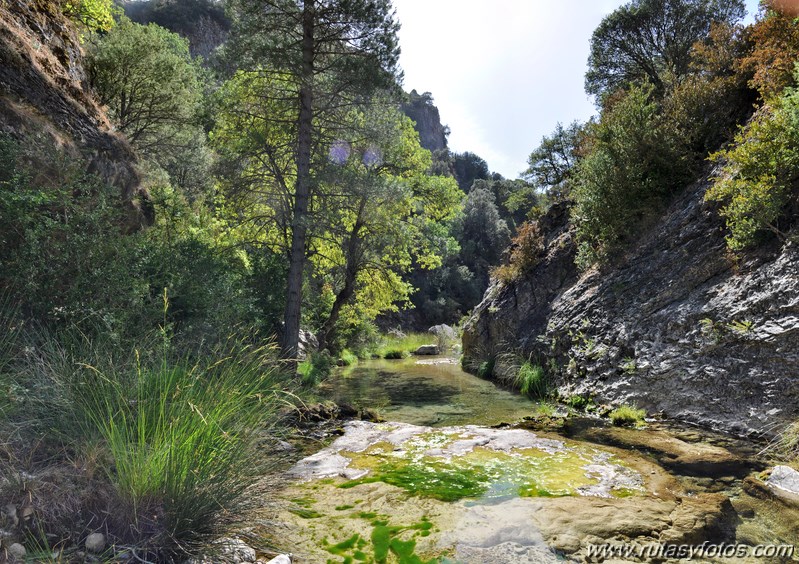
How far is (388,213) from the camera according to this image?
13.2 m

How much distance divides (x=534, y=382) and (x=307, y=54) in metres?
10.4

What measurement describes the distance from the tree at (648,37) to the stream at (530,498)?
706 inches

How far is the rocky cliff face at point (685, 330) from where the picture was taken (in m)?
6.32

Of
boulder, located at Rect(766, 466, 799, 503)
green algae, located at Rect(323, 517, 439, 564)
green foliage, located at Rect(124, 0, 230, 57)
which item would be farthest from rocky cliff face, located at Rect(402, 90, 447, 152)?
green algae, located at Rect(323, 517, 439, 564)

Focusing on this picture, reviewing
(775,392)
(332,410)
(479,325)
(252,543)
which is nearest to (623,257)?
(775,392)

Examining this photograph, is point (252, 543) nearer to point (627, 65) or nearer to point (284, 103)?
point (284, 103)

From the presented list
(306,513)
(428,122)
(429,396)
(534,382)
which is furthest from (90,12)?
(428,122)

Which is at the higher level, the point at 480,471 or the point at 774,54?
the point at 774,54

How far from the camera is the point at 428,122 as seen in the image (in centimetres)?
8369

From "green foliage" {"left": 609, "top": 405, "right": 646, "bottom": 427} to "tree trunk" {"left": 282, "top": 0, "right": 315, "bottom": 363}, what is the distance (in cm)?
728

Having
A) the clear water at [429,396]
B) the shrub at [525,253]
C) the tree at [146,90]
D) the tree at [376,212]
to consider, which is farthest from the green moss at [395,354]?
the tree at [146,90]

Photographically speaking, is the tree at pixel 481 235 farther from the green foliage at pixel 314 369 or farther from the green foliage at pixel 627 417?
the green foliage at pixel 627 417

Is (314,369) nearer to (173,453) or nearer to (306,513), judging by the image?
(306,513)

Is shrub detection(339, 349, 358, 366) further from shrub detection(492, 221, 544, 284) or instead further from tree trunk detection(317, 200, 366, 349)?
shrub detection(492, 221, 544, 284)
